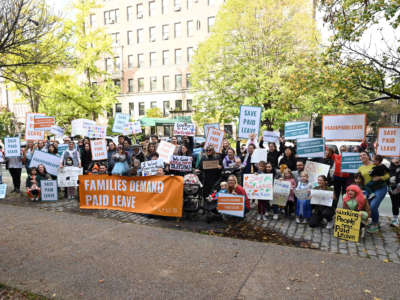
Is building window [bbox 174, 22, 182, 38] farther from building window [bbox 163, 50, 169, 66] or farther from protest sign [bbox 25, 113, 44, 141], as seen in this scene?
protest sign [bbox 25, 113, 44, 141]

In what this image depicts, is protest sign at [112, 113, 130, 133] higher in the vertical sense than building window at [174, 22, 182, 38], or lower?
lower

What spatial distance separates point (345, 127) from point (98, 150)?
24.0 feet

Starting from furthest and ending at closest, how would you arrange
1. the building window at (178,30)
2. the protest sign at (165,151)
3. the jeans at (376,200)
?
the building window at (178,30) → the protest sign at (165,151) → the jeans at (376,200)

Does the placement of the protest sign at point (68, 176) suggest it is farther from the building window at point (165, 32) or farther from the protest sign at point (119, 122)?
the building window at point (165, 32)

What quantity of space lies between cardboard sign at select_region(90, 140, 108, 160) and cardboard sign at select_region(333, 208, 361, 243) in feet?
23.2

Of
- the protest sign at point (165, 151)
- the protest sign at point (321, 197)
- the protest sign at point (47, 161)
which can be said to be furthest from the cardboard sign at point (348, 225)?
the protest sign at point (47, 161)

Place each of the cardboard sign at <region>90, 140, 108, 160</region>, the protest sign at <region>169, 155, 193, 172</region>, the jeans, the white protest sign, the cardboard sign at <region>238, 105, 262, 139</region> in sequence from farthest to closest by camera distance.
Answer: the white protest sign < the cardboard sign at <region>90, 140, 108, 160</region> < the cardboard sign at <region>238, 105, 262, 139</region> < the protest sign at <region>169, 155, 193, 172</region> < the jeans

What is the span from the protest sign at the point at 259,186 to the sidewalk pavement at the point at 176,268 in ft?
5.12

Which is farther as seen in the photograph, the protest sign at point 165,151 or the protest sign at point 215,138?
the protest sign at point 215,138

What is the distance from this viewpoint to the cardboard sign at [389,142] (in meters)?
6.80

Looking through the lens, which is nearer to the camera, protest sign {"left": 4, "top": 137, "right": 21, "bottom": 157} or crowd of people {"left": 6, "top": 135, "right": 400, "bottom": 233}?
crowd of people {"left": 6, "top": 135, "right": 400, "bottom": 233}

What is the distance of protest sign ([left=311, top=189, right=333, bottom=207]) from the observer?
6.34 meters

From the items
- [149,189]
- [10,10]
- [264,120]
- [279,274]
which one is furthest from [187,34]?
[279,274]

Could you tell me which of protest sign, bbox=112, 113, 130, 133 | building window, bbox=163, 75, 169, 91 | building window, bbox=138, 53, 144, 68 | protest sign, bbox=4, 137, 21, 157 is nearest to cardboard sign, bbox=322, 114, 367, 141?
protest sign, bbox=112, 113, 130, 133
